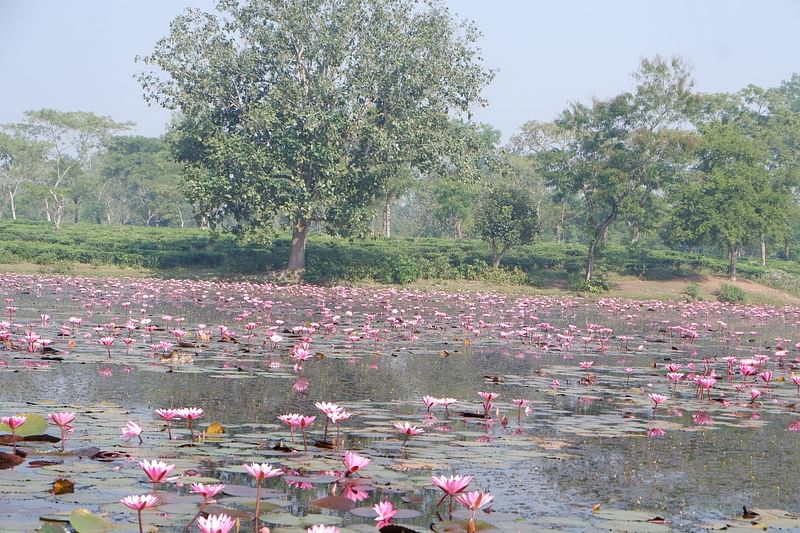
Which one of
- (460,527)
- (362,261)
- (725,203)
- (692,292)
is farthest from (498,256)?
(460,527)

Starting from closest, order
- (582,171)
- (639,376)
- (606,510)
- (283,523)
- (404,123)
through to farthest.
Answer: (283,523), (606,510), (639,376), (404,123), (582,171)

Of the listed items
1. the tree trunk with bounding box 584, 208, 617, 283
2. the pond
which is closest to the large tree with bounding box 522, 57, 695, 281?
the tree trunk with bounding box 584, 208, 617, 283

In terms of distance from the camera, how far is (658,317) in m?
22.1

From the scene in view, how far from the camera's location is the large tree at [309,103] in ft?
92.8

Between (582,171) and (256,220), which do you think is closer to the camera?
(256,220)

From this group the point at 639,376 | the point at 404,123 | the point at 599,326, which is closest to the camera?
the point at 639,376

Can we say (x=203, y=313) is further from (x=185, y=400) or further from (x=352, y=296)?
(x=185, y=400)

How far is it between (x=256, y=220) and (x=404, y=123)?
5.79 metres

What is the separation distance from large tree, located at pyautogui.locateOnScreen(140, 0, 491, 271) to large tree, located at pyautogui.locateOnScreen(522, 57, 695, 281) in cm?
731

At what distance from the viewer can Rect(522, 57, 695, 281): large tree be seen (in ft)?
112

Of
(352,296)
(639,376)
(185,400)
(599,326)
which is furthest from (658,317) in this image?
(185,400)

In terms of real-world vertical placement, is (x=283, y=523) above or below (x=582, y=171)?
below

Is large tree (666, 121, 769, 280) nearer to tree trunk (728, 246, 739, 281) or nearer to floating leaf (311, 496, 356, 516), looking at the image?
tree trunk (728, 246, 739, 281)

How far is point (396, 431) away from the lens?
19.2 feet
